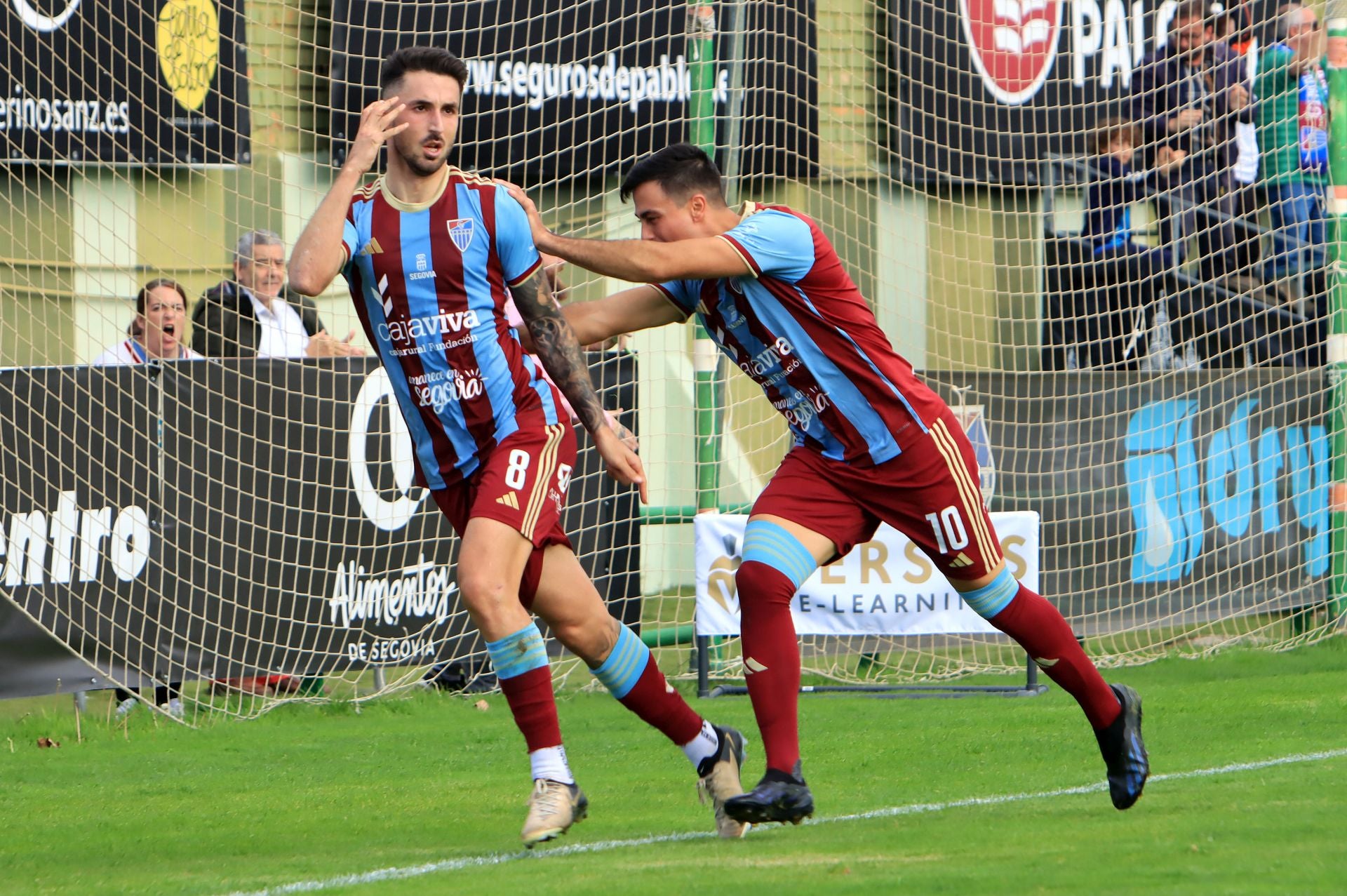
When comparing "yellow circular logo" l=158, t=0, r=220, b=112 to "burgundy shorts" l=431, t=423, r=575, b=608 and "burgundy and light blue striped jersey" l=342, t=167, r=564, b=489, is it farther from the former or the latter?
"burgundy shorts" l=431, t=423, r=575, b=608

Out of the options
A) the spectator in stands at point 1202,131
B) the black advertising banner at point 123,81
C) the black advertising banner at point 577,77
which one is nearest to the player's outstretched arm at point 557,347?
the black advertising banner at point 577,77

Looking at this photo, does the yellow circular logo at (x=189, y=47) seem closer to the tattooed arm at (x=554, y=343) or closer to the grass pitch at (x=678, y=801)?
the grass pitch at (x=678, y=801)

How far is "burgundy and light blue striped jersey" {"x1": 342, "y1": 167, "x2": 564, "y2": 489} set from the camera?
5.52 meters

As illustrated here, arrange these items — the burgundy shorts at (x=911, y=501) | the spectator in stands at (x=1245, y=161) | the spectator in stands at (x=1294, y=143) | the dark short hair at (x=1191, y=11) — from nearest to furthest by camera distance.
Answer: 1. the burgundy shorts at (x=911, y=501)
2. the spectator in stands at (x=1294, y=143)
3. the spectator in stands at (x=1245, y=161)
4. the dark short hair at (x=1191, y=11)

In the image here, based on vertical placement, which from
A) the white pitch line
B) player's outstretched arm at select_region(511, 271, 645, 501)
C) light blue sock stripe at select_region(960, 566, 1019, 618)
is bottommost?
the white pitch line

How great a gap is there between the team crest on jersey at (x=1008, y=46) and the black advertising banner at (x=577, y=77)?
1.20m

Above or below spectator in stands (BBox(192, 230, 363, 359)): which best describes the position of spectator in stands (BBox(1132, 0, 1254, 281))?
above

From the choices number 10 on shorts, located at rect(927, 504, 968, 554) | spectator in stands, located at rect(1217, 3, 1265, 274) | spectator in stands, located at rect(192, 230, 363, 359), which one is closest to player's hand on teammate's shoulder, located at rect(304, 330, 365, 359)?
spectator in stands, located at rect(192, 230, 363, 359)

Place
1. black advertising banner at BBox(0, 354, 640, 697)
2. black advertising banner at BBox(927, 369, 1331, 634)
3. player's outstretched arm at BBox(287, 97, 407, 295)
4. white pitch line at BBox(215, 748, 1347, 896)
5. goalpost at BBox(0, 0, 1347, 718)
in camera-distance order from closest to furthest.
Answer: white pitch line at BBox(215, 748, 1347, 896)
player's outstretched arm at BBox(287, 97, 407, 295)
black advertising banner at BBox(0, 354, 640, 697)
goalpost at BBox(0, 0, 1347, 718)
black advertising banner at BBox(927, 369, 1331, 634)

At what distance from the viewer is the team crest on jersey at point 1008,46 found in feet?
40.4

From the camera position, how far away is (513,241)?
5.62 metres

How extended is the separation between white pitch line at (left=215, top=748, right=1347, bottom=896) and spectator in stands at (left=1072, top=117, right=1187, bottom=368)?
4705 millimetres

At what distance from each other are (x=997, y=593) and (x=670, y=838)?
1.23 m

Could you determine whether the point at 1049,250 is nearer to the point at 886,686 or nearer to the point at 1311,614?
the point at 1311,614
